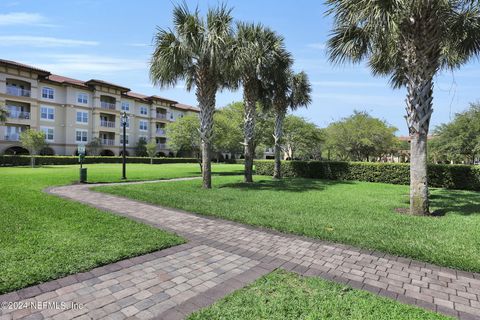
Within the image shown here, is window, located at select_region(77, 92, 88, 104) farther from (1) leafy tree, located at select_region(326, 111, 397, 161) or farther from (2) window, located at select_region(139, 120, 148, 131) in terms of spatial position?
(1) leafy tree, located at select_region(326, 111, 397, 161)

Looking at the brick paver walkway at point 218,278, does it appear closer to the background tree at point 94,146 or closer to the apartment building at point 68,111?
the apartment building at point 68,111

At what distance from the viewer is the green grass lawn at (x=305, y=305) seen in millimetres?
3002

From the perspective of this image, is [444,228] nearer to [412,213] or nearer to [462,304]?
[412,213]

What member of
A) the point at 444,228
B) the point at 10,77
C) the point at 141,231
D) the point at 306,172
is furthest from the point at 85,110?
the point at 444,228

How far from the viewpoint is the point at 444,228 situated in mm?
6617

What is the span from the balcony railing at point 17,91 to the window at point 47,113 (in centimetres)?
237

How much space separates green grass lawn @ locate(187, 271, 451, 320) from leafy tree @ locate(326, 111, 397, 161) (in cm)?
3100

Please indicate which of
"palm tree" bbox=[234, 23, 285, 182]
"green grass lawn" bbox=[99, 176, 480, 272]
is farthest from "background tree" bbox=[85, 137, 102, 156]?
"green grass lawn" bbox=[99, 176, 480, 272]

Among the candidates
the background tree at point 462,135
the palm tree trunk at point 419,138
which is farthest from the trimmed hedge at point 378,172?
the background tree at point 462,135

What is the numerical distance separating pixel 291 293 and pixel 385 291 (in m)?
1.21

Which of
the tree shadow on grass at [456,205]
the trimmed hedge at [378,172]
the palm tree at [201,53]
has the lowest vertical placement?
the tree shadow on grass at [456,205]

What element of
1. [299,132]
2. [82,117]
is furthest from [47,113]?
[299,132]

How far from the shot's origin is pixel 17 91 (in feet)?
116

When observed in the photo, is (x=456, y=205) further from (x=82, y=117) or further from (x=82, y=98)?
(x=82, y=98)
